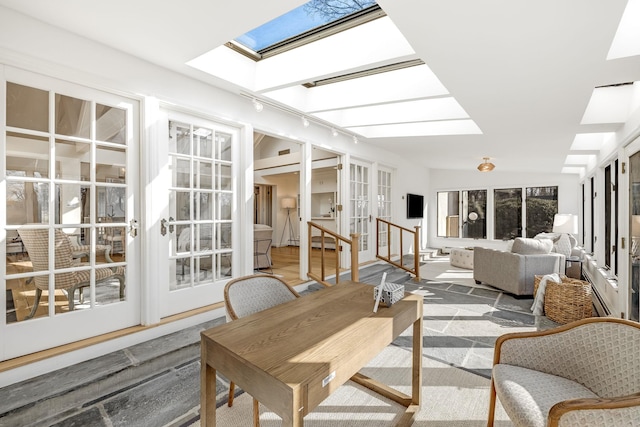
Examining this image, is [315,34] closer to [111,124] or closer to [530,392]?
[111,124]

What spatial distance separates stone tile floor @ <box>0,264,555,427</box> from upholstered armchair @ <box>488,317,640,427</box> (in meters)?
0.82

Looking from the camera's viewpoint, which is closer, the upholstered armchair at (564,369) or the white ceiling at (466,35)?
the upholstered armchair at (564,369)

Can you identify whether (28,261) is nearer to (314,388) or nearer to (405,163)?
(314,388)

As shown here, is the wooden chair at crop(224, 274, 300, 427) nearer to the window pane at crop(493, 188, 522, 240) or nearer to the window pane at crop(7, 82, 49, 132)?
the window pane at crop(7, 82, 49, 132)

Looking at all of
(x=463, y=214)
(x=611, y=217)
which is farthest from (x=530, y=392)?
(x=463, y=214)

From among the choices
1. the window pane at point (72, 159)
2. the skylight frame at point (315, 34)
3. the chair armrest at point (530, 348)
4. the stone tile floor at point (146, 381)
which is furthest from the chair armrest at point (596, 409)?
the window pane at point (72, 159)

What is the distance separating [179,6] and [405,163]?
5933mm

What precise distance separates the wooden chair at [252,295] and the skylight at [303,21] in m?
1.98

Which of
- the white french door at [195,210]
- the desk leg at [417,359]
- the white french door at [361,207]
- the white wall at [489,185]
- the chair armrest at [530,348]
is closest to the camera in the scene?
the chair armrest at [530,348]

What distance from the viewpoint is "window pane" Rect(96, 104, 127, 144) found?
2.40 metres

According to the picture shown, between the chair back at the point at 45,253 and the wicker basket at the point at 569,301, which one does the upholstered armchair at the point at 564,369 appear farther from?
the chair back at the point at 45,253

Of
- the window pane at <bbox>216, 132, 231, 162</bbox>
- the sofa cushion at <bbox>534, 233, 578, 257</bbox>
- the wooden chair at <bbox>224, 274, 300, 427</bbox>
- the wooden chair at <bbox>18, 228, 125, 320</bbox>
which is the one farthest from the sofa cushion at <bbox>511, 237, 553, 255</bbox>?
the wooden chair at <bbox>18, 228, 125, 320</bbox>

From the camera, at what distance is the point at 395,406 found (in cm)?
183

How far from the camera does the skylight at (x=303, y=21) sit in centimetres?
228
